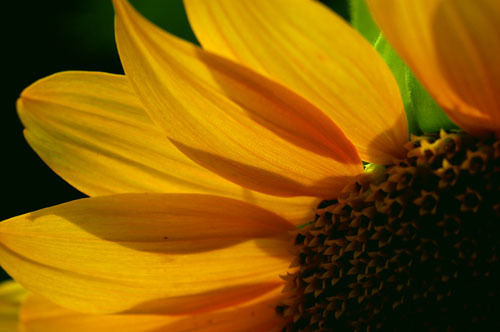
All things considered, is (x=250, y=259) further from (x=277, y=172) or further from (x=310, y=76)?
(x=310, y=76)

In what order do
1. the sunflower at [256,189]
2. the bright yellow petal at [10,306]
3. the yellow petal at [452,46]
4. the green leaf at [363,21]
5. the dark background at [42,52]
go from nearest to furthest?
1. the yellow petal at [452,46]
2. the sunflower at [256,189]
3. the green leaf at [363,21]
4. the bright yellow petal at [10,306]
5. the dark background at [42,52]

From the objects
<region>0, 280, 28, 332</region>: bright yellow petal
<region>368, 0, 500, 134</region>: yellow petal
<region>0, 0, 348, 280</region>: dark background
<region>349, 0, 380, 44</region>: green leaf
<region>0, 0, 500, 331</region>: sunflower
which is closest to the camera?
<region>368, 0, 500, 134</region>: yellow petal

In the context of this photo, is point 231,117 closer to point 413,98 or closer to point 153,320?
point 413,98

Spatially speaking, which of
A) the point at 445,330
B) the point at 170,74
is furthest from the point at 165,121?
the point at 445,330

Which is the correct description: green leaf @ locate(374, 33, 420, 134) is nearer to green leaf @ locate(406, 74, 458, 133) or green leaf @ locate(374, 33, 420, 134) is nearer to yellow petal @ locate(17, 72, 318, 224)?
green leaf @ locate(406, 74, 458, 133)

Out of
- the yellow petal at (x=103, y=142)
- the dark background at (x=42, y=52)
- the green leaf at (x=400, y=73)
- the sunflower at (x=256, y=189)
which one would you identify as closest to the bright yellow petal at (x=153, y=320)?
the sunflower at (x=256, y=189)

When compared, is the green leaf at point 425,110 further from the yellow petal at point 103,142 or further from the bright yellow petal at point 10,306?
the bright yellow petal at point 10,306

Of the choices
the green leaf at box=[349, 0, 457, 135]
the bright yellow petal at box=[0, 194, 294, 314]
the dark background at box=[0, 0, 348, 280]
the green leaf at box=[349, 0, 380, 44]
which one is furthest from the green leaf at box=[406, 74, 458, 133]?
the dark background at box=[0, 0, 348, 280]
